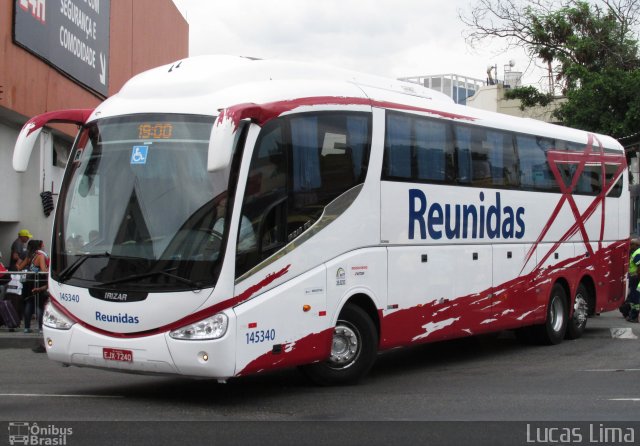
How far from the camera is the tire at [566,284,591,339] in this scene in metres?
16.1

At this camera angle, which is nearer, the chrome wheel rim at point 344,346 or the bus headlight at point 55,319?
the bus headlight at point 55,319

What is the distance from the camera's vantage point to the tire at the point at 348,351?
10.5 m

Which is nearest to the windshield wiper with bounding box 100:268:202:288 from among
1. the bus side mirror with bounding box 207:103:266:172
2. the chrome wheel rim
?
the bus side mirror with bounding box 207:103:266:172

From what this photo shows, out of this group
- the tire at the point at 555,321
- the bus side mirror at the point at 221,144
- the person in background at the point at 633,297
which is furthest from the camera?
the person in background at the point at 633,297

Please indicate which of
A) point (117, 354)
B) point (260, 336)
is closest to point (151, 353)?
point (117, 354)

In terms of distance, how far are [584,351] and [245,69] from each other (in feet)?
24.9

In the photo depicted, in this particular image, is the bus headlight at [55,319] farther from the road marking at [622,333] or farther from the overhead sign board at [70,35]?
the overhead sign board at [70,35]

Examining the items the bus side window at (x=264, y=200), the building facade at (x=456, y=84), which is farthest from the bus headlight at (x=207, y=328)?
the building facade at (x=456, y=84)

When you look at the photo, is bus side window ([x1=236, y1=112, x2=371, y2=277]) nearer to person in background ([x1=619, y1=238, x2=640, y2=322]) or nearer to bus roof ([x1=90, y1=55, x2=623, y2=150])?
bus roof ([x1=90, y1=55, x2=623, y2=150])

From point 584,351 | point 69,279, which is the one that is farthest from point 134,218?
point 584,351

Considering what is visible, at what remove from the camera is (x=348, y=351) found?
10.7 m

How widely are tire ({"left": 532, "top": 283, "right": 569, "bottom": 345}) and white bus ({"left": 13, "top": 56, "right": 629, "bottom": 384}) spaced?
255 centimetres

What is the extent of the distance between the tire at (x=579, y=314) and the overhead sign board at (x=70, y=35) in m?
11.9

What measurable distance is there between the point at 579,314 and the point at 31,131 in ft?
33.4
